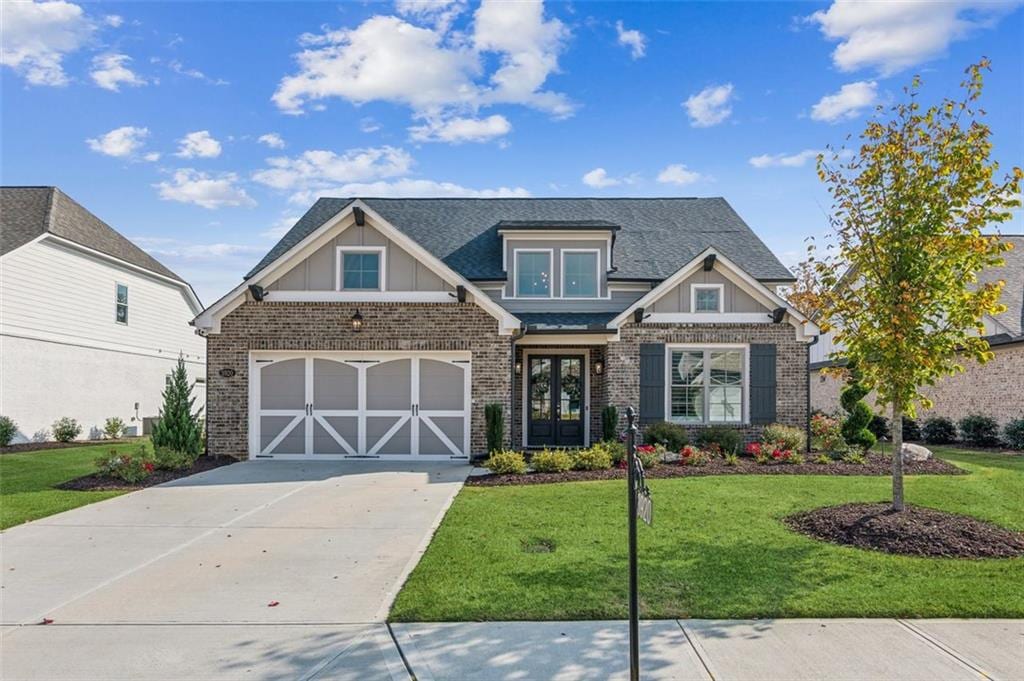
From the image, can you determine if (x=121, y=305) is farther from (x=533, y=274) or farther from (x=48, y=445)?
(x=533, y=274)

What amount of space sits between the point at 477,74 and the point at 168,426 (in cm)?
983

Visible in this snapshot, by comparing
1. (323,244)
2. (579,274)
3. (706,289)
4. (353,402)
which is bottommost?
(353,402)

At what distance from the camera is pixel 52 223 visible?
18219 millimetres

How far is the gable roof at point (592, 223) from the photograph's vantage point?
16.2m

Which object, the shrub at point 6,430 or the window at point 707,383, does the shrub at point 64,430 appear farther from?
the window at point 707,383

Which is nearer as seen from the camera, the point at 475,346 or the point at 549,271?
the point at 475,346

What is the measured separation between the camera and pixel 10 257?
16609 millimetres

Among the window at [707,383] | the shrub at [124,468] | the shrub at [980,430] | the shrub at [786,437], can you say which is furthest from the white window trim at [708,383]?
the shrub at [124,468]

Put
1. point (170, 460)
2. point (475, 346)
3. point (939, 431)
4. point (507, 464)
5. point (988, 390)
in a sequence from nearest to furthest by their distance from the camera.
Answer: point (507, 464) < point (170, 460) < point (475, 346) < point (988, 390) < point (939, 431)

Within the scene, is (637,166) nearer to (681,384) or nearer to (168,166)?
(681,384)

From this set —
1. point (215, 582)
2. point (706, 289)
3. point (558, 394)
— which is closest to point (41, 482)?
point (215, 582)

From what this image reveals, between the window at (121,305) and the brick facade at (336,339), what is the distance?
10064mm

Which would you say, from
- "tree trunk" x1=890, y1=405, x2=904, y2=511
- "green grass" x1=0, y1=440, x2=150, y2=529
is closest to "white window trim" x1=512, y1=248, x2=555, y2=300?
"tree trunk" x1=890, y1=405, x2=904, y2=511

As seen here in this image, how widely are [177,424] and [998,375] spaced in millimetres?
21244
